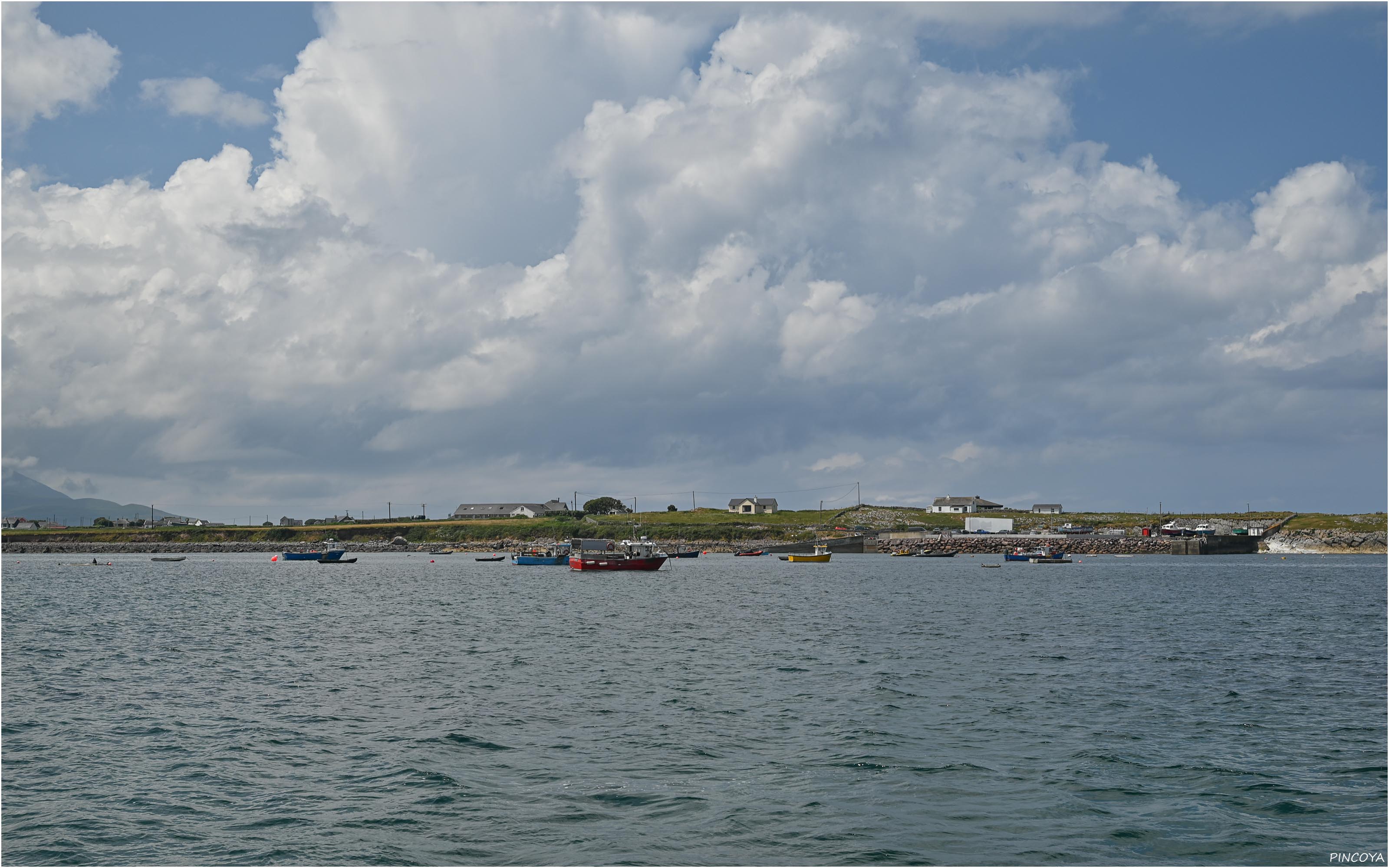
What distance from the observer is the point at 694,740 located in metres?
25.6

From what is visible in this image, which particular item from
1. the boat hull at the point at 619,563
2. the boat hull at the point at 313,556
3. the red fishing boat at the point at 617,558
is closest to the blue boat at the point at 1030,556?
the red fishing boat at the point at 617,558

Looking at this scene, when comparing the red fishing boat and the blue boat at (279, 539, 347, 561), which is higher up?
the red fishing boat

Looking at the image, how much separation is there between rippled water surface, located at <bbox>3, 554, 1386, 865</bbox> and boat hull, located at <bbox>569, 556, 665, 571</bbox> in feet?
218

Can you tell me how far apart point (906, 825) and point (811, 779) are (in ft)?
11.6

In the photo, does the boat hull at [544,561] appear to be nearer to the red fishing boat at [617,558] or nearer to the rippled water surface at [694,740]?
the red fishing boat at [617,558]

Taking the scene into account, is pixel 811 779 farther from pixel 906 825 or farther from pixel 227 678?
pixel 227 678

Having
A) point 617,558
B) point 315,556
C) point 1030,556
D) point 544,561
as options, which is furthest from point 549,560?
point 1030,556

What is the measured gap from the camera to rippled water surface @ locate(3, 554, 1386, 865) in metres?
18.2

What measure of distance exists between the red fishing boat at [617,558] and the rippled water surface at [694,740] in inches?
2632

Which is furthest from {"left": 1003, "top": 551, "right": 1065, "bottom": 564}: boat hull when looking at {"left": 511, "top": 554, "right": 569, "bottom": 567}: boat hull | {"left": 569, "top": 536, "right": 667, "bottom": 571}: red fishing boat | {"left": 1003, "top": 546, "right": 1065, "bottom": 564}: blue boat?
{"left": 511, "top": 554, "right": 569, "bottom": 567}: boat hull

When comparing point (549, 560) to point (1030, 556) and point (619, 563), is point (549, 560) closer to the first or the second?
point (619, 563)

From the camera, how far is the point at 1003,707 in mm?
30594

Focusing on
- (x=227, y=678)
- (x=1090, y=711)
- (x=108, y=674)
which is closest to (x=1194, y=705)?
(x=1090, y=711)

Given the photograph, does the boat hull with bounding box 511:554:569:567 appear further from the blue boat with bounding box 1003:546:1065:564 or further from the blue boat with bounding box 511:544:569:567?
the blue boat with bounding box 1003:546:1065:564
